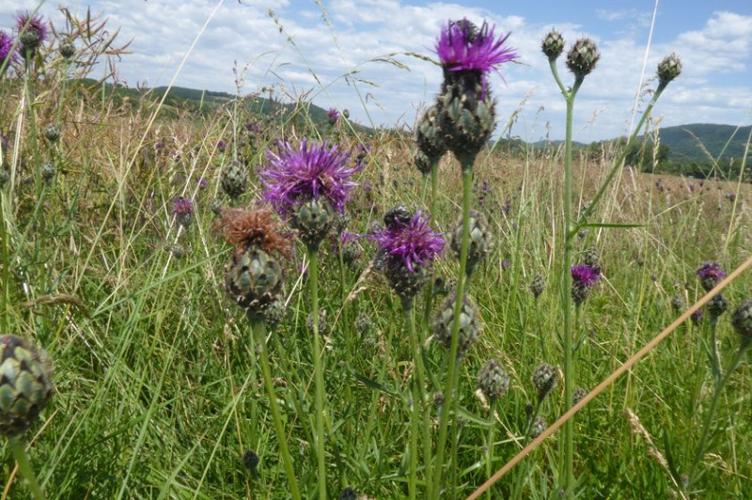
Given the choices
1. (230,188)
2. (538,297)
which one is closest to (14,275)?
(230,188)

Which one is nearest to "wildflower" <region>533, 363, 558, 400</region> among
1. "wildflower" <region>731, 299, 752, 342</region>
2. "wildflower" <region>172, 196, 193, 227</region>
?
"wildflower" <region>731, 299, 752, 342</region>

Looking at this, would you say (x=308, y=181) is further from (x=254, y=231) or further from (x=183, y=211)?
(x=183, y=211)

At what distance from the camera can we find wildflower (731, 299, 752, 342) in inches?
84.6

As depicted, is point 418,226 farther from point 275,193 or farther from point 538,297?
point 538,297

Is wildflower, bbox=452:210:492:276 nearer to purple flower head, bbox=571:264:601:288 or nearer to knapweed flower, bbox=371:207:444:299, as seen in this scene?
knapweed flower, bbox=371:207:444:299

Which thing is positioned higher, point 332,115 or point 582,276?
point 332,115

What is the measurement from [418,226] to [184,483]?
4.34 ft

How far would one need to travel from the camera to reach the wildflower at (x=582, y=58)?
2.46m

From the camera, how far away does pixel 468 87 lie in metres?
1.51

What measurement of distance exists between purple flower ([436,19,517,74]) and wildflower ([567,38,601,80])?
1138 mm

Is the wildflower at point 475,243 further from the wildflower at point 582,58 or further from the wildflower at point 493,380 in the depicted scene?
the wildflower at point 582,58

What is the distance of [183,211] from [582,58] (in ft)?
7.34

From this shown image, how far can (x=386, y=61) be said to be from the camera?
8.92 ft

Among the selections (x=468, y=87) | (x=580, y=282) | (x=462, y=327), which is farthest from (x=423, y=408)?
(x=580, y=282)
